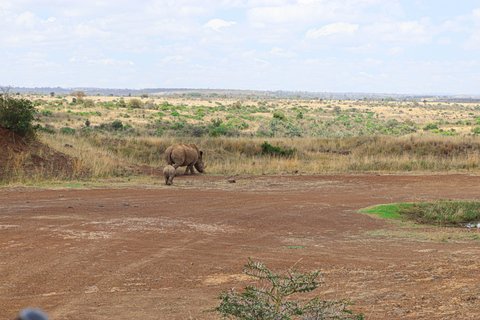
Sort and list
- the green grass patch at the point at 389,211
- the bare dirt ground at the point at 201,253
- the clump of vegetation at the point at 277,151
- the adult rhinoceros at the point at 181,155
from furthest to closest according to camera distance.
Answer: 1. the clump of vegetation at the point at 277,151
2. the adult rhinoceros at the point at 181,155
3. the green grass patch at the point at 389,211
4. the bare dirt ground at the point at 201,253

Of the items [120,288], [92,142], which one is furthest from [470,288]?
[92,142]

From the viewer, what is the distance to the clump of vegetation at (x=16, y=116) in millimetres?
18836

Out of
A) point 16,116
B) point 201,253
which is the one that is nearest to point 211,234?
point 201,253

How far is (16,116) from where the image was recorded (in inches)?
746

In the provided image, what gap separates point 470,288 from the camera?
232 inches

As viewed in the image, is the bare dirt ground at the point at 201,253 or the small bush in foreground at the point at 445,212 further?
the small bush in foreground at the point at 445,212

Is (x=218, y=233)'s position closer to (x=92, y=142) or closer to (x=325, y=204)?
(x=325, y=204)

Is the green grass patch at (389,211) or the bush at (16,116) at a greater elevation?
the bush at (16,116)

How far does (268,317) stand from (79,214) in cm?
800

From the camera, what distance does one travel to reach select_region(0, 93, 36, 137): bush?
1883cm

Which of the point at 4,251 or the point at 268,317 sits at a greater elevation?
the point at 268,317

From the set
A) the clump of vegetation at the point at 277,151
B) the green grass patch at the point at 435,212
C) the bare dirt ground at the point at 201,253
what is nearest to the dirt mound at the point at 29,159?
the bare dirt ground at the point at 201,253

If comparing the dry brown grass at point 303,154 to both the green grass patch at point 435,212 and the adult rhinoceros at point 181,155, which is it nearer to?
the adult rhinoceros at point 181,155

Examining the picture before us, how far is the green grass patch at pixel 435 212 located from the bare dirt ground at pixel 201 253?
80 cm
